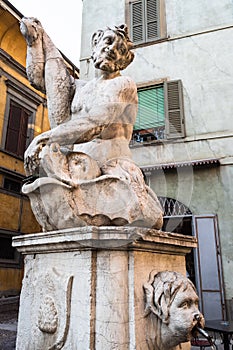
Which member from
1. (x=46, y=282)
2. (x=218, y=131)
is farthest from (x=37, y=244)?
(x=218, y=131)

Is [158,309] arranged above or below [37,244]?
below

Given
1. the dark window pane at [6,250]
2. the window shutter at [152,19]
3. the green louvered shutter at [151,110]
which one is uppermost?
the window shutter at [152,19]

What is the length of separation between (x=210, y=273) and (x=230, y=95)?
3.84 meters

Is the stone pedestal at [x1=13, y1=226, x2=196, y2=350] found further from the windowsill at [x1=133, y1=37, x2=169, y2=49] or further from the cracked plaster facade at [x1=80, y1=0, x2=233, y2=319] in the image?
the windowsill at [x1=133, y1=37, x2=169, y2=49]

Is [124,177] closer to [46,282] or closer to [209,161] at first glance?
[46,282]

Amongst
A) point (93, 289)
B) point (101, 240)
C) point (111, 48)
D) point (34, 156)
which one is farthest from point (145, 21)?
point (93, 289)

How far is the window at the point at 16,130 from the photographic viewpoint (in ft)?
40.2

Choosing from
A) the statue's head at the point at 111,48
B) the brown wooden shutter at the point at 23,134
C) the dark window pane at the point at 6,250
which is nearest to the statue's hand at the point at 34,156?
the statue's head at the point at 111,48

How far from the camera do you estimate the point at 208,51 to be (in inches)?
296

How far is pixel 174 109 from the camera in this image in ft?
24.8

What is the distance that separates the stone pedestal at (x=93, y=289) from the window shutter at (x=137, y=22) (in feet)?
26.1

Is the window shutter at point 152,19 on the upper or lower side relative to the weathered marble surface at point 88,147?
upper

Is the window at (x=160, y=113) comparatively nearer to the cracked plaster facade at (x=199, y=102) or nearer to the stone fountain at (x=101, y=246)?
the cracked plaster facade at (x=199, y=102)

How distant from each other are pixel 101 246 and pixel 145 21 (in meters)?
8.47
